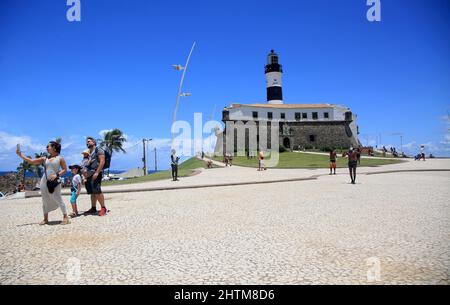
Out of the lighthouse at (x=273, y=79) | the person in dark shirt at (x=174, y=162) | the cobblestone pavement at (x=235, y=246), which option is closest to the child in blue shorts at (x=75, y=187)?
the cobblestone pavement at (x=235, y=246)

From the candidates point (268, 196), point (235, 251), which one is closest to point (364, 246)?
point (235, 251)

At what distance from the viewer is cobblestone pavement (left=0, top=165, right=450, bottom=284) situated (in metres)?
3.56

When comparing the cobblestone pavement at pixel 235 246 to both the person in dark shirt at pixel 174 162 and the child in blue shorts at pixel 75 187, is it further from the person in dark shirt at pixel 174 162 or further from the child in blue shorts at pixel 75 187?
the person in dark shirt at pixel 174 162

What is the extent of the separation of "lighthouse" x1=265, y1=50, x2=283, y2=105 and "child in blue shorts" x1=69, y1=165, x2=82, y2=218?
65.9m

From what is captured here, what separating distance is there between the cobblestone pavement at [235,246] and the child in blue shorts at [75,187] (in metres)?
0.36

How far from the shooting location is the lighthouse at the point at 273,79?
71.3 m

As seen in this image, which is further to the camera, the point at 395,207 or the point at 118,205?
the point at 118,205

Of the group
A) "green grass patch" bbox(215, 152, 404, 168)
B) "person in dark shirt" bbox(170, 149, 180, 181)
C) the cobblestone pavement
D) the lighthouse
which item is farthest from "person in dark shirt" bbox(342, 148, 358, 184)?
the lighthouse

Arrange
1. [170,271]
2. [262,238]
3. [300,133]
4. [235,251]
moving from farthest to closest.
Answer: [300,133] → [262,238] → [235,251] → [170,271]

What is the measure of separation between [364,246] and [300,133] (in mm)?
61043

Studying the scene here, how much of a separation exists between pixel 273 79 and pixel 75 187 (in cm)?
6828

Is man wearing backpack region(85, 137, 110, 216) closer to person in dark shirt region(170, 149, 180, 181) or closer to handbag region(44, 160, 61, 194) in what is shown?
handbag region(44, 160, 61, 194)
